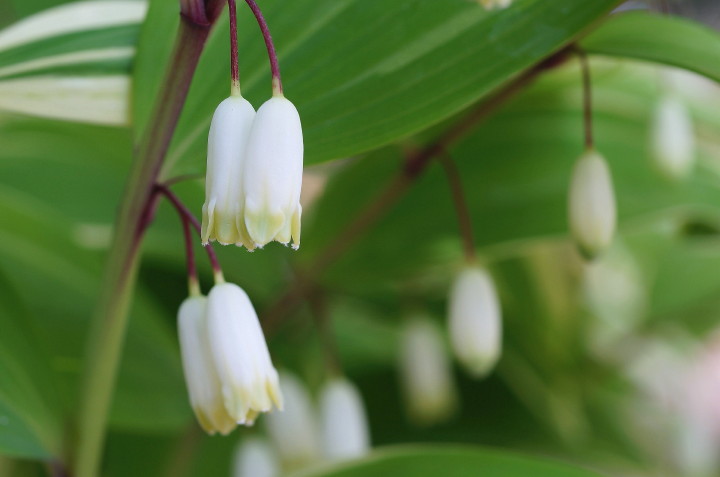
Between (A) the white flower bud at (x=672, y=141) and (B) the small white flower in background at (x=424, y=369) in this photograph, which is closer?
(A) the white flower bud at (x=672, y=141)

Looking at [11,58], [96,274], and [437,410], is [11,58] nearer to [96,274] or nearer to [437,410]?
[96,274]

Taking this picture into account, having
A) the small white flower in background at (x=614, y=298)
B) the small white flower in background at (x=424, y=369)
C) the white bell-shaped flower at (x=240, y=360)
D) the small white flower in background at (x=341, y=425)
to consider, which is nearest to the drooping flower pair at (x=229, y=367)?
the white bell-shaped flower at (x=240, y=360)

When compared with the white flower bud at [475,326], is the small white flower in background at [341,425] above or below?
below

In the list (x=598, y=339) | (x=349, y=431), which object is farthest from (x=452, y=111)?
(x=598, y=339)

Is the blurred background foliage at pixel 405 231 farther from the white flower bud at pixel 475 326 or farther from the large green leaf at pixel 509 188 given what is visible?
the white flower bud at pixel 475 326

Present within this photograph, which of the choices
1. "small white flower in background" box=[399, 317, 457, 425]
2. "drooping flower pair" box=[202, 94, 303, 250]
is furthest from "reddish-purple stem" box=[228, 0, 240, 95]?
"small white flower in background" box=[399, 317, 457, 425]

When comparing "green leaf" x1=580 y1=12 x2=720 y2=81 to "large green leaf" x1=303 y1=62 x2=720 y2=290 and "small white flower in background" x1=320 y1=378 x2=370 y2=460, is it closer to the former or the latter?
"large green leaf" x1=303 y1=62 x2=720 y2=290
